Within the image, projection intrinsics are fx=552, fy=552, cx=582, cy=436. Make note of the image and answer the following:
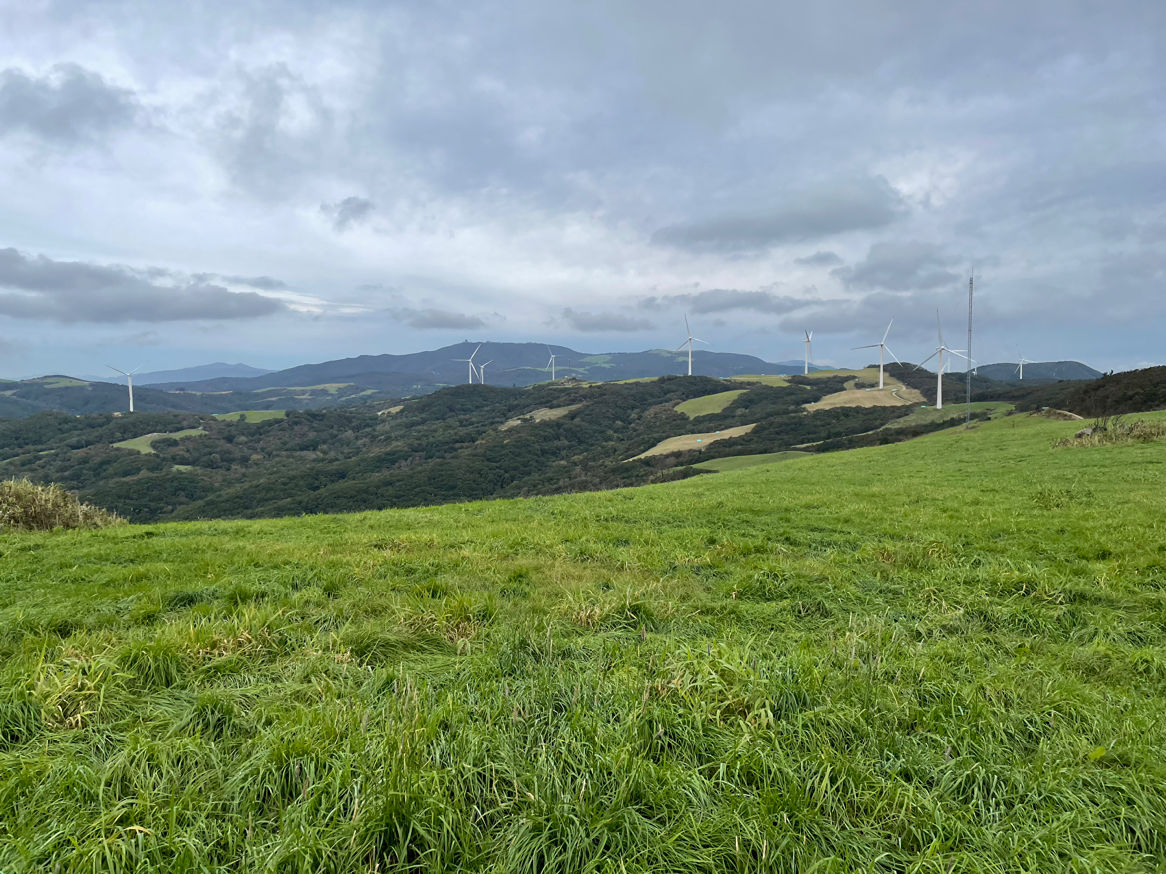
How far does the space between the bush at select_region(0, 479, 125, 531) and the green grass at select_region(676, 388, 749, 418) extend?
147811 millimetres

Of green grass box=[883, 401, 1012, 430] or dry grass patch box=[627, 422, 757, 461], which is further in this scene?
dry grass patch box=[627, 422, 757, 461]

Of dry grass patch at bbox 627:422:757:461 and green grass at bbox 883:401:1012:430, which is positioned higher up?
green grass at bbox 883:401:1012:430

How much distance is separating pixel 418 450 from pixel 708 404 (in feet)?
282

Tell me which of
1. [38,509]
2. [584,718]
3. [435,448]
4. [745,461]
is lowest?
[435,448]

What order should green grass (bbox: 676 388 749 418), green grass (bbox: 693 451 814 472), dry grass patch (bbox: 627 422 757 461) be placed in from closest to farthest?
green grass (bbox: 693 451 814 472)
dry grass patch (bbox: 627 422 757 461)
green grass (bbox: 676 388 749 418)

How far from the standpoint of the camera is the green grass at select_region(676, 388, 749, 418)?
15982 cm

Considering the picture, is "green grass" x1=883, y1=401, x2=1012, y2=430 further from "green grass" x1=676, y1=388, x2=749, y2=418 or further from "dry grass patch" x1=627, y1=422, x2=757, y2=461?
"green grass" x1=676, y1=388, x2=749, y2=418

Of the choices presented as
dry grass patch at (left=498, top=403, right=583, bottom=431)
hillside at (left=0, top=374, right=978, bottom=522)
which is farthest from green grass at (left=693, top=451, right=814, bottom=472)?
dry grass patch at (left=498, top=403, right=583, bottom=431)

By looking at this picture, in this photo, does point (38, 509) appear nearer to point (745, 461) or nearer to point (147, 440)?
point (745, 461)

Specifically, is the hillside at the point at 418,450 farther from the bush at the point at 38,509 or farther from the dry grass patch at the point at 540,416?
the bush at the point at 38,509

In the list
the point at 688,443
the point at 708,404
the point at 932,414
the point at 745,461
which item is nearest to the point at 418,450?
the point at 688,443

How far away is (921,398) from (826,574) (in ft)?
482

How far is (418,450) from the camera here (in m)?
155

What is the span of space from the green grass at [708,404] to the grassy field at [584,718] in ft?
498
